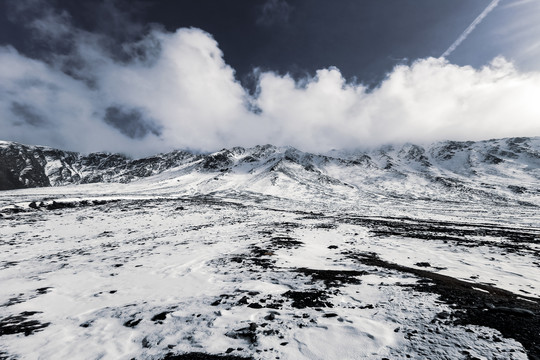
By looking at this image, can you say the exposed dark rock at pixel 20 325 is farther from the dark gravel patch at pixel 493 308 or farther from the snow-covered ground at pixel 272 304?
the dark gravel patch at pixel 493 308

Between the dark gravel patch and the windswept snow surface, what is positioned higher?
the dark gravel patch

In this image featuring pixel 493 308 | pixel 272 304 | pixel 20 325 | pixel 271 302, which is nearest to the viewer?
pixel 493 308

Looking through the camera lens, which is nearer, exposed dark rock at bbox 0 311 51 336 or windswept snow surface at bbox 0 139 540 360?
windswept snow surface at bbox 0 139 540 360

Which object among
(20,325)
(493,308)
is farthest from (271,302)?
(20,325)

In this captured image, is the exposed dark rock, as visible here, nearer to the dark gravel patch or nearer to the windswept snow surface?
the windswept snow surface

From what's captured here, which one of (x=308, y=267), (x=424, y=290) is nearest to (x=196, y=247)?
(x=308, y=267)

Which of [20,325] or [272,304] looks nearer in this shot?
[20,325]

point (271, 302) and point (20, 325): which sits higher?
point (271, 302)

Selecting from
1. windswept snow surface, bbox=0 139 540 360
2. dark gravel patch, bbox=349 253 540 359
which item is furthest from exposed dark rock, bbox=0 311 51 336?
dark gravel patch, bbox=349 253 540 359

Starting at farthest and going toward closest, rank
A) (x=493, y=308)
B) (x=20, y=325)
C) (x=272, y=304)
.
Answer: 1. (x=272, y=304)
2. (x=20, y=325)
3. (x=493, y=308)

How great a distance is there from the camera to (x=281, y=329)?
5293 millimetres

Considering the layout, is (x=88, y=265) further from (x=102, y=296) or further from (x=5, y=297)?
(x=102, y=296)

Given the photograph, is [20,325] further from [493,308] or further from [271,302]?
[493,308]

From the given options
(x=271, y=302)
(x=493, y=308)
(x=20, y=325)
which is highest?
(x=493, y=308)
